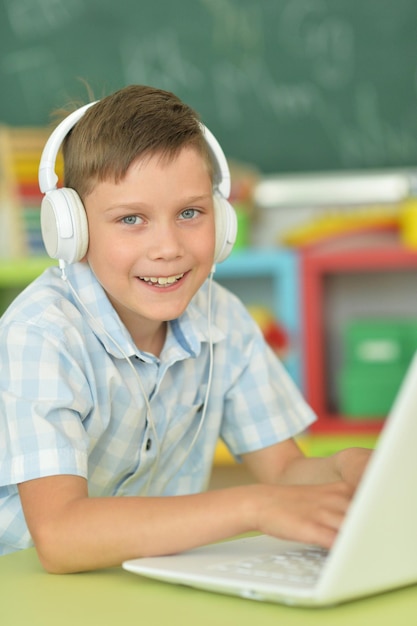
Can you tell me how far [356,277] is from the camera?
3127 millimetres

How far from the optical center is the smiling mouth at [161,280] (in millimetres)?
1176

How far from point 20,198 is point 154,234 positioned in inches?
68.7

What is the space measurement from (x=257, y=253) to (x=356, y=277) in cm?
49

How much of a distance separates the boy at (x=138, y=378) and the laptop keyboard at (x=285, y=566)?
3cm

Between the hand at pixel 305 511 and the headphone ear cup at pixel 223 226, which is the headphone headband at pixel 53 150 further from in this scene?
the hand at pixel 305 511

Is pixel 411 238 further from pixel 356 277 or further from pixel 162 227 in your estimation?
pixel 162 227

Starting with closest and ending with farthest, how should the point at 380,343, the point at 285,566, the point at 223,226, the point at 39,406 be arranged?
the point at 285,566 → the point at 39,406 → the point at 223,226 → the point at 380,343

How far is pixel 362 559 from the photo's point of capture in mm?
698

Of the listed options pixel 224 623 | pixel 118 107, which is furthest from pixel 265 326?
pixel 224 623

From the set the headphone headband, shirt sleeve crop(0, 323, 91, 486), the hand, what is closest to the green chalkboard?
the headphone headband

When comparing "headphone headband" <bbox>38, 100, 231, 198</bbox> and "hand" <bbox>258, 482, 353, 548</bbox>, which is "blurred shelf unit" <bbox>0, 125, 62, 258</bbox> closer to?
"headphone headband" <bbox>38, 100, 231, 198</bbox>

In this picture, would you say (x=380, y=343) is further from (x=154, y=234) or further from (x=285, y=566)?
(x=285, y=566)

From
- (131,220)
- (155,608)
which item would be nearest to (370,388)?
(131,220)

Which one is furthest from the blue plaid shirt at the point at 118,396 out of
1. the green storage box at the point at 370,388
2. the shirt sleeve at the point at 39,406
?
the green storage box at the point at 370,388
